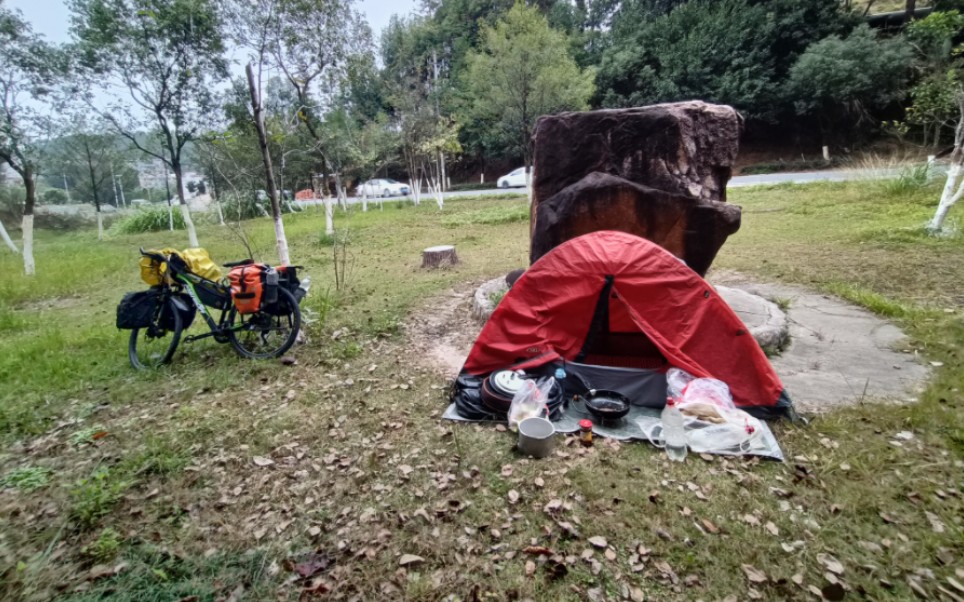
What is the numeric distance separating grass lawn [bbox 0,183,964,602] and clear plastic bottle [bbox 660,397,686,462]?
9cm

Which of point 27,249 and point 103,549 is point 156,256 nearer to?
point 103,549

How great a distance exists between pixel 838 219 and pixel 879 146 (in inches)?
627

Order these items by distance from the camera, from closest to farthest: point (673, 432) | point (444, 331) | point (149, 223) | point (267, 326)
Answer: point (673, 432) < point (267, 326) < point (444, 331) < point (149, 223)

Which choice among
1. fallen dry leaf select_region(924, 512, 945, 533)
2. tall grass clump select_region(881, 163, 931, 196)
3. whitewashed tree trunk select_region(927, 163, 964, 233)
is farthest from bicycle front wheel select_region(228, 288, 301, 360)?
tall grass clump select_region(881, 163, 931, 196)

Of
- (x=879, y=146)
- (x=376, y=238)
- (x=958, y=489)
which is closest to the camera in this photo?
(x=958, y=489)

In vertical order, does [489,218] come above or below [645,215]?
above

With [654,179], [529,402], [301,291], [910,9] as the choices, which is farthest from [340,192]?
[910,9]

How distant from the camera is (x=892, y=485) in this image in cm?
262

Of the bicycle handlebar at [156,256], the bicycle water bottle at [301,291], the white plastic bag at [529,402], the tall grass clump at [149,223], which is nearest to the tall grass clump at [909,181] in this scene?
the white plastic bag at [529,402]

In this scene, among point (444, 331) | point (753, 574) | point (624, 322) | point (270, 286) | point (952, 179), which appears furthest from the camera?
point (952, 179)

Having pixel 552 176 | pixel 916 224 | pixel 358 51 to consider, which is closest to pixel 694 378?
pixel 552 176

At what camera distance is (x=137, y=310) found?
166 inches

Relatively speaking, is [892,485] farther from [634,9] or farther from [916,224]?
[634,9]

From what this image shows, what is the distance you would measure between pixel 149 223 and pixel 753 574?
23.8 metres
